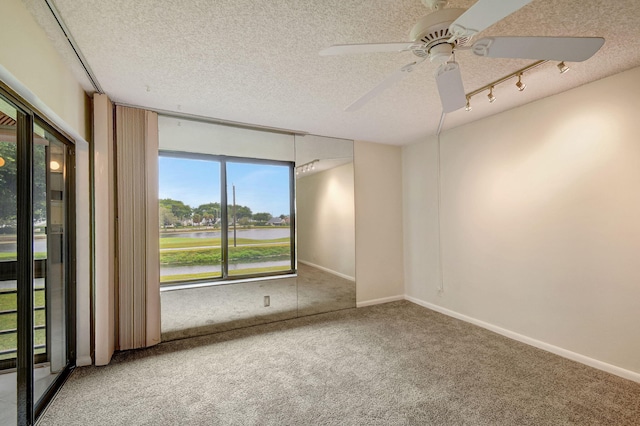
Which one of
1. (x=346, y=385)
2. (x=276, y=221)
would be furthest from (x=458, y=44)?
(x=276, y=221)

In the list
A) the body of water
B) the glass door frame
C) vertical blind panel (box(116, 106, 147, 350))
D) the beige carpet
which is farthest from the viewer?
the body of water

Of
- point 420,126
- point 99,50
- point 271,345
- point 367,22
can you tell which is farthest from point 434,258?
point 99,50

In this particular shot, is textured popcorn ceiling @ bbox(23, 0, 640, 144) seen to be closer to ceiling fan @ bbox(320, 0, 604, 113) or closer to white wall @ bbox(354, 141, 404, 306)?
ceiling fan @ bbox(320, 0, 604, 113)

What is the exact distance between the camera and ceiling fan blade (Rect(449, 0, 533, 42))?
3.13ft

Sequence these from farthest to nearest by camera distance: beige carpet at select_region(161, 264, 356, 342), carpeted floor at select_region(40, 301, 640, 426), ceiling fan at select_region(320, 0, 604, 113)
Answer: beige carpet at select_region(161, 264, 356, 342) → carpeted floor at select_region(40, 301, 640, 426) → ceiling fan at select_region(320, 0, 604, 113)

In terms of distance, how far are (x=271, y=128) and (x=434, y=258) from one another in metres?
2.83

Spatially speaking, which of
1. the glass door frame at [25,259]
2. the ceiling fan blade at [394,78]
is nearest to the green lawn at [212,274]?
the glass door frame at [25,259]

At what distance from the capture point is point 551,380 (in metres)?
2.26

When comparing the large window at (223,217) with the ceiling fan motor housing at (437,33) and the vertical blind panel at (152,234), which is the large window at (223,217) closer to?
the vertical blind panel at (152,234)

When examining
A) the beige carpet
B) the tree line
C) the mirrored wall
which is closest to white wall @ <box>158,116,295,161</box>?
the mirrored wall

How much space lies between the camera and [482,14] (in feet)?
3.37

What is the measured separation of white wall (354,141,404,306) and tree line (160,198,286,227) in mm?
1280

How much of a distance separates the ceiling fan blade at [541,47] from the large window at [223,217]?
2726 mm

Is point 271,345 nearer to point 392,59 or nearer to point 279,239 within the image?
point 279,239
